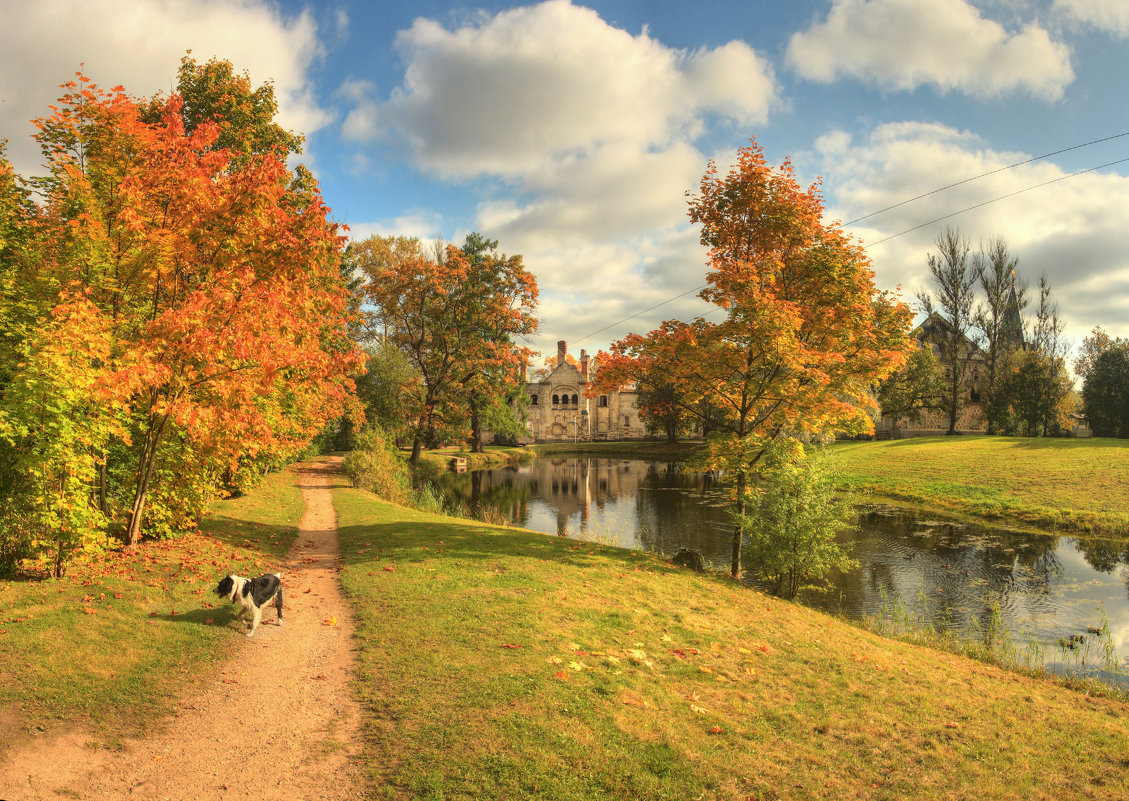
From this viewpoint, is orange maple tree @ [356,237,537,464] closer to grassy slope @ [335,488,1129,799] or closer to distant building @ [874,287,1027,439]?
grassy slope @ [335,488,1129,799]

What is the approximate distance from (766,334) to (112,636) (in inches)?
461

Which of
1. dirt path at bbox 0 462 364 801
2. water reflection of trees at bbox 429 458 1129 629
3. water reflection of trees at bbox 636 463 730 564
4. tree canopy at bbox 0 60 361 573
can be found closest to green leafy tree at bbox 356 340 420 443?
water reflection of trees at bbox 429 458 1129 629

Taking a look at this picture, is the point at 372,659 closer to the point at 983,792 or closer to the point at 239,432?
the point at 239,432

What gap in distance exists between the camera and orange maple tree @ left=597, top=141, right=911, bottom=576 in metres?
12.6

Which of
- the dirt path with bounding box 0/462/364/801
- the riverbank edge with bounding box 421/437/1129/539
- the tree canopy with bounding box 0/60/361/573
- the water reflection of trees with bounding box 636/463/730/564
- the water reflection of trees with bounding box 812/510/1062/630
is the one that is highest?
the tree canopy with bounding box 0/60/361/573

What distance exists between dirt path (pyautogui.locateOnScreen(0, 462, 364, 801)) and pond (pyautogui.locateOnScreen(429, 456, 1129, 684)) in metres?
11.4

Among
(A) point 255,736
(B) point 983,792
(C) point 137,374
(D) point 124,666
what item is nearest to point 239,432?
(C) point 137,374

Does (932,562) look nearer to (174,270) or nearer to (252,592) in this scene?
(252,592)

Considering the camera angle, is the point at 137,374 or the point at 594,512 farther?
the point at 594,512

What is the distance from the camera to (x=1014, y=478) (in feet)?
90.2

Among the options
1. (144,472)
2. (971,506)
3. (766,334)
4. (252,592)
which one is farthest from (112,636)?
(971,506)

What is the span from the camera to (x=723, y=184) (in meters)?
13.6

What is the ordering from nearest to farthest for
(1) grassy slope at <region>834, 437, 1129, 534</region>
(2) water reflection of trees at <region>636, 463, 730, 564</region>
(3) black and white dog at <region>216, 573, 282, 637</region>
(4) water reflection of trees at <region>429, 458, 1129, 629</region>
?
(3) black and white dog at <region>216, 573, 282, 637</region> → (4) water reflection of trees at <region>429, 458, 1129, 629</region> → (2) water reflection of trees at <region>636, 463, 730, 564</region> → (1) grassy slope at <region>834, 437, 1129, 534</region>

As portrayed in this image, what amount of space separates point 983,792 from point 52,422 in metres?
11.2
